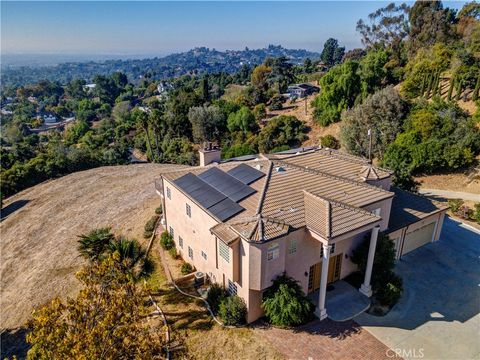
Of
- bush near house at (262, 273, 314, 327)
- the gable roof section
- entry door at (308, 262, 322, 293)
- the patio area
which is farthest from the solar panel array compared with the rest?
the patio area

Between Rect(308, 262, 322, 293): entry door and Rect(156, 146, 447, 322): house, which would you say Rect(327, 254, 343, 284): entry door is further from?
Rect(308, 262, 322, 293): entry door

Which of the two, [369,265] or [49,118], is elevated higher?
[369,265]

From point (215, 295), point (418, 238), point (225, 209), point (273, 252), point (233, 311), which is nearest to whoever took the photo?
point (273, 252)

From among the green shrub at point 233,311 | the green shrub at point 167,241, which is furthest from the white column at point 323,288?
the green shrub at point 167,241

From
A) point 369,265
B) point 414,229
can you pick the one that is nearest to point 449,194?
point 414,229

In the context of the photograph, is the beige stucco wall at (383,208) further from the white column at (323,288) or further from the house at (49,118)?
the house at (49,118)

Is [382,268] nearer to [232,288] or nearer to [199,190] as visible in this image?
[232,288]
